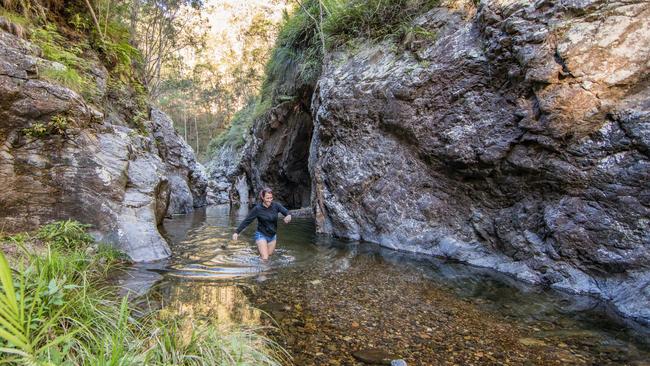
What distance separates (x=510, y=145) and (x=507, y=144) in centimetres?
6

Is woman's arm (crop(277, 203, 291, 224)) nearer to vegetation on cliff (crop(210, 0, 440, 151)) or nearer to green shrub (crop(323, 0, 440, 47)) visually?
vegetation on cliff (crop(210, 0, 440, 151))

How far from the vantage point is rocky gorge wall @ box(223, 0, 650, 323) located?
16.5 ft

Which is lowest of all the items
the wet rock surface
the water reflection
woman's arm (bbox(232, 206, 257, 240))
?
the wet rock surface

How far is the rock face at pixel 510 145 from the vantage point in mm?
5023

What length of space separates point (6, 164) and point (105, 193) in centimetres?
139

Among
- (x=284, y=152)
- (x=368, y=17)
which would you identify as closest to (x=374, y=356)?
(x=368, y=17)

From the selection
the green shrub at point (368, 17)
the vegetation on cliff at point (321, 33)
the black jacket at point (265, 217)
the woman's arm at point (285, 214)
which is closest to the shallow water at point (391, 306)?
the black jacket at point (265, 217)

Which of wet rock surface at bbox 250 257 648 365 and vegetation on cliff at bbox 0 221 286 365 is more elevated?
vegetation on cliff at bbox 0 221 286 365

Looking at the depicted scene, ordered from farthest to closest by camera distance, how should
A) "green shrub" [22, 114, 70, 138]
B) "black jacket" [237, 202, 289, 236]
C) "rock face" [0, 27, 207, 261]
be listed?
"black jacket" [237, 202, 289, 236], "green shrub" [22, 114, 70, 138], "rock face" [0, 27, 207, 261]

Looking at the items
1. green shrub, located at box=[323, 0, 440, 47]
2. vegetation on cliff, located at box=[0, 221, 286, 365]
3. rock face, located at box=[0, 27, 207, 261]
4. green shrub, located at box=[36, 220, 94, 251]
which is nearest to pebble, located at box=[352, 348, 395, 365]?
vegetation on cliff, located at box=[0, 221, 286, 365]

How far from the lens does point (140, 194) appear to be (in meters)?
6.75

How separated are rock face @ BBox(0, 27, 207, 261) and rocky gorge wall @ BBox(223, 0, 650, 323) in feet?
16.2

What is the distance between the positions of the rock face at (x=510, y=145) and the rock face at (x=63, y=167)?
16.2 feet

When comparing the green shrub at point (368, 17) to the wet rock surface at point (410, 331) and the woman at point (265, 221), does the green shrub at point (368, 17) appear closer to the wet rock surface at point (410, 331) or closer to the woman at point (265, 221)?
the woman at point (265, 221)
